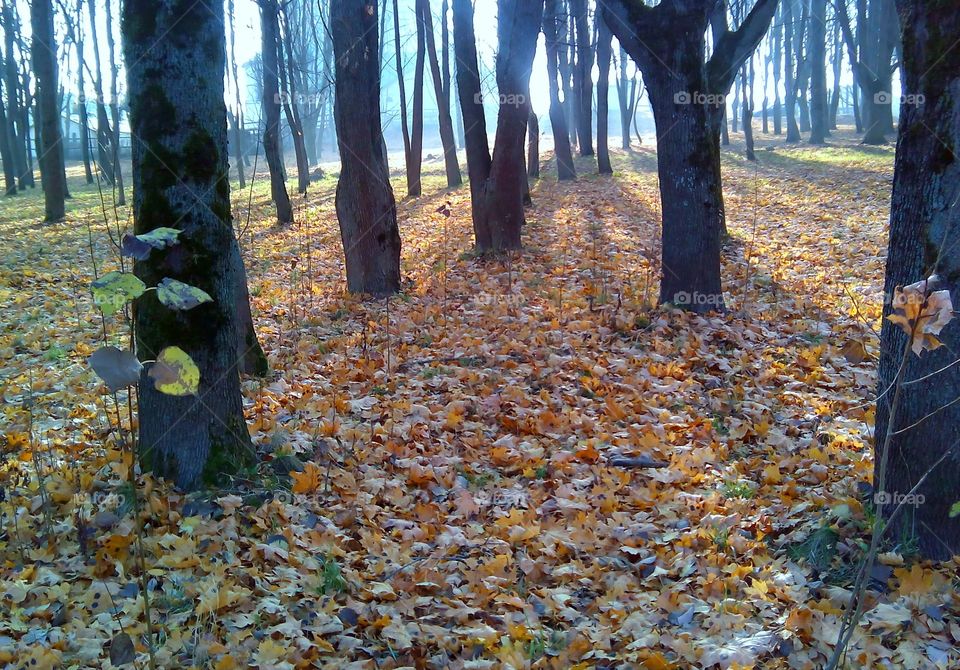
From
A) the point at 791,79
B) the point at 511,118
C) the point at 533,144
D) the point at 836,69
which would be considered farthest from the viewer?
the point at 836,69

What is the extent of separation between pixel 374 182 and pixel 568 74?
22474 millimetres

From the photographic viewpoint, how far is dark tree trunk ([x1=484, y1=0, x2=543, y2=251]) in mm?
10703

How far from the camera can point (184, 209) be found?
153 inches

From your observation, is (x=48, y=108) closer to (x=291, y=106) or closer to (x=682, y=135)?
(x=291, y=106)

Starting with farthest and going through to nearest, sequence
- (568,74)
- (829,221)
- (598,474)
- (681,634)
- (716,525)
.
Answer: (568,74) < (829,221) < (598,474) < (716,525) < (681,634)

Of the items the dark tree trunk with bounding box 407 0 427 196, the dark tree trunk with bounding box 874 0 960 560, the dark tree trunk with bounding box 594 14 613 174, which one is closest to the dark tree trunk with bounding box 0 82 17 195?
the dark tree trunk with bounding box 407 0 427 196

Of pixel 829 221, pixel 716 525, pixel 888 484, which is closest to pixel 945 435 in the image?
pixel 888 484

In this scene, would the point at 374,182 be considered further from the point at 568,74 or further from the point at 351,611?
the point at 568,74

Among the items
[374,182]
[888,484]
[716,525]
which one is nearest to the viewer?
[888,484]

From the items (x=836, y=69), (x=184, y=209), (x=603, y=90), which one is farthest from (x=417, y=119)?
(x=836, y=69)

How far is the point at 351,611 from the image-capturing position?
10.6 ft

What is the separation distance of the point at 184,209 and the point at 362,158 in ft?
17.2

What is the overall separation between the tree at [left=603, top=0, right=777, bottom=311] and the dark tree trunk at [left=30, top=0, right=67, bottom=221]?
39.4 feet

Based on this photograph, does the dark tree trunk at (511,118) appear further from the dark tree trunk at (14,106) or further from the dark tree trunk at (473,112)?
the dark tree trunk at (14,106)
